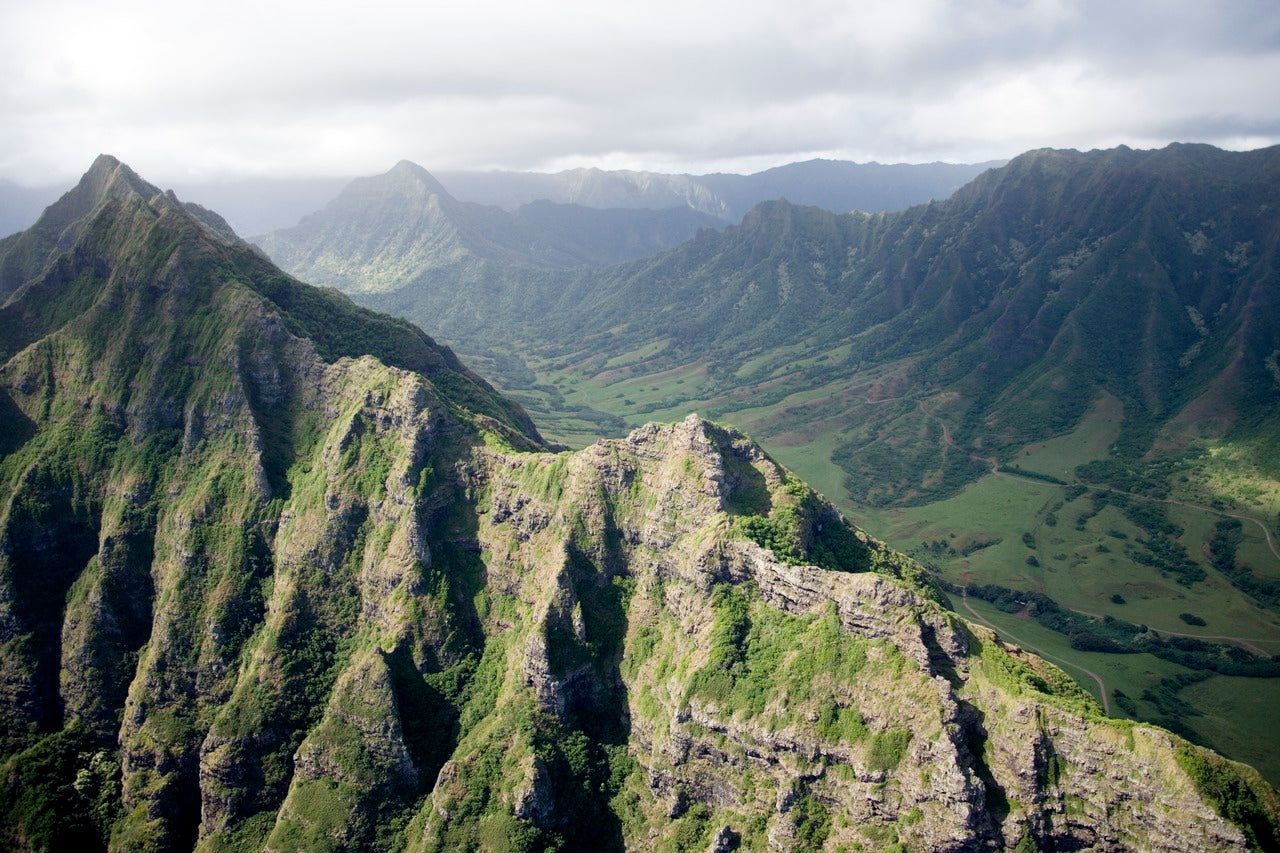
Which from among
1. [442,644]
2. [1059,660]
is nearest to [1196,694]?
[1059,660]

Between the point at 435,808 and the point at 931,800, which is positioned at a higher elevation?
the point at 931,800

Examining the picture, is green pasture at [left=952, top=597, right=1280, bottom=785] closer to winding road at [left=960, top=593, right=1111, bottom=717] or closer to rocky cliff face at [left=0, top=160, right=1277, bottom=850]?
winding road at [left=960, top=593, right=1111, bottom=717]

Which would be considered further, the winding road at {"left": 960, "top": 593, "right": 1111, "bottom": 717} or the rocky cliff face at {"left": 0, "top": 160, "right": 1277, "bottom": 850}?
the winding road at {"left": 960, "top": 593, "right": 1111, "bottom": 717}

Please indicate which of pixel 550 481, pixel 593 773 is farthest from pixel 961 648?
pixel 550 481

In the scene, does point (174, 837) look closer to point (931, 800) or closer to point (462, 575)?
point (462, 575)

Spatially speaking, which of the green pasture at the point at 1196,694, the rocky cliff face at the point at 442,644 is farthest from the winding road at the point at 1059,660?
the rocky cliff face at the point at 442,644

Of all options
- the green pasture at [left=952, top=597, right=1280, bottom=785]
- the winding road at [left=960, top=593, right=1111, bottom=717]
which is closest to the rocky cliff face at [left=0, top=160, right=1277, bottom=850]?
the winding road at [left=960, top=593, right=1111, bottom=717]

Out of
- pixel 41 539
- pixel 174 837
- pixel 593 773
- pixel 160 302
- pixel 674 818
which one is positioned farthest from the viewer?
pixel 160 302

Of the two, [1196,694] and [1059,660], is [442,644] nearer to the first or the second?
[1059,660]
